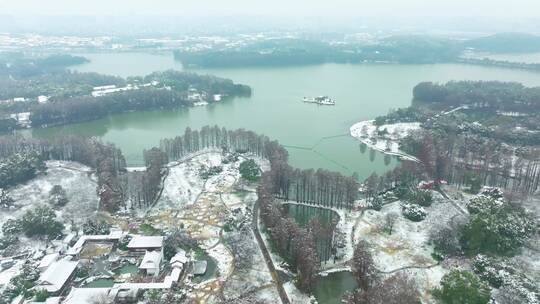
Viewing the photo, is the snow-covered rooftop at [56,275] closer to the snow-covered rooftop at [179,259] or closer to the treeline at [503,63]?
the snow-covered rooftop at [179,259]

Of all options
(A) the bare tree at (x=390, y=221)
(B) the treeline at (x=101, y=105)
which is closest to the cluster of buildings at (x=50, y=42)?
(B) the treeline at (x=101, y=105)

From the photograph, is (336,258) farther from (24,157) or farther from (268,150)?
(24,157)

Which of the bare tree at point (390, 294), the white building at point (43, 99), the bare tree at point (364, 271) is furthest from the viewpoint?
the white building at point (43, 99)

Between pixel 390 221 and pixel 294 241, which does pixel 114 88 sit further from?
pixel 390 221

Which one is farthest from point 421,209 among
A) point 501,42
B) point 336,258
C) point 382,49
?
point 501,42

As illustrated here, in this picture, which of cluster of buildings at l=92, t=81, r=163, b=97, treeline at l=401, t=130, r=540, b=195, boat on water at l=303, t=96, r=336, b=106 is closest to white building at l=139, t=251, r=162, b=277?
treeline at l=401, t=130, r=540, b=195

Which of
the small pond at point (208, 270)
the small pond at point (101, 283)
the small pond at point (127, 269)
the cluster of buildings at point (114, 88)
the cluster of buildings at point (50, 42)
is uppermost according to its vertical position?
Answer: the cluster of buildings at point (50, 42)
